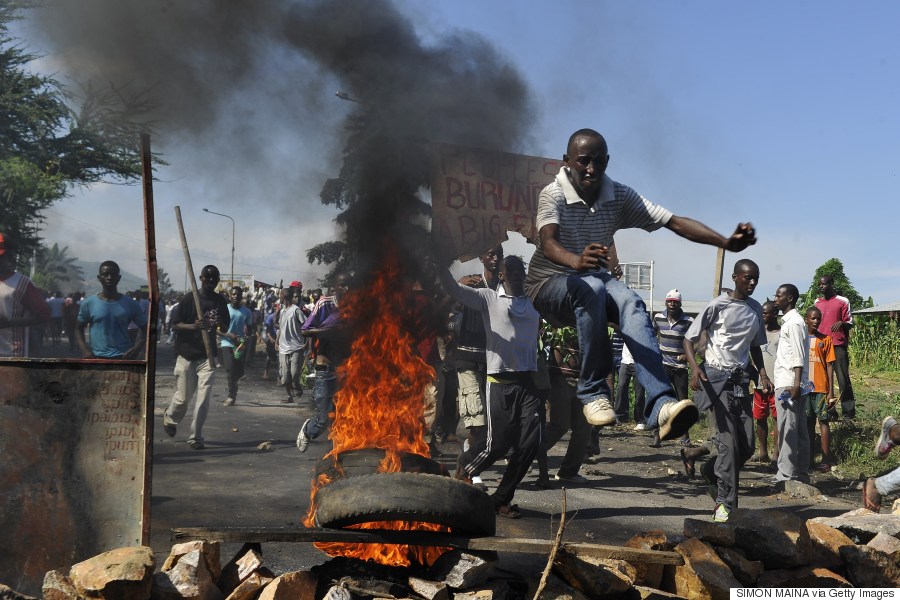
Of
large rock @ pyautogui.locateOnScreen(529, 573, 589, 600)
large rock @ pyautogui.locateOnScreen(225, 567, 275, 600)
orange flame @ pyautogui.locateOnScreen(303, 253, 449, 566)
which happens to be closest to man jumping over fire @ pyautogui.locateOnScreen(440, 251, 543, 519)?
orange flame @ pyautogui.locateOnScreen(303, 253, 449, 566)

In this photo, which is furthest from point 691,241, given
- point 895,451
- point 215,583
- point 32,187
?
point 32,187

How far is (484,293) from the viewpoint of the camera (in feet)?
25.6

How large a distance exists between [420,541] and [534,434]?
3010mm

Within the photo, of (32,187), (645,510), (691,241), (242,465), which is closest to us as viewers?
(691,241)

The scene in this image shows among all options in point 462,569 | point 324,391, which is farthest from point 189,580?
point 324,391

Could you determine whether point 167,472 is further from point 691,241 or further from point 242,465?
point 691,241

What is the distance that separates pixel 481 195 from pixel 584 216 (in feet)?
12.0

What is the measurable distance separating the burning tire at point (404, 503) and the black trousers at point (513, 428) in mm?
2652

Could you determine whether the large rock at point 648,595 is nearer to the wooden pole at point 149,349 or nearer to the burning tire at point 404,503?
the burning tire at point 404,503

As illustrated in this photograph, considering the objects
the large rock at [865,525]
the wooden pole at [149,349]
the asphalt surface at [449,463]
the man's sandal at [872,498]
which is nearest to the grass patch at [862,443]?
the asphalt surface at [449,463]

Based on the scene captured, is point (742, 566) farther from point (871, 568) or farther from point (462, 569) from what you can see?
point (462, 569)

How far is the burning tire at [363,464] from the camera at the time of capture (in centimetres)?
564

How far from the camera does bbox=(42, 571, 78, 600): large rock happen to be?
4.18 meters

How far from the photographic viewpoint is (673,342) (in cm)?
1214
